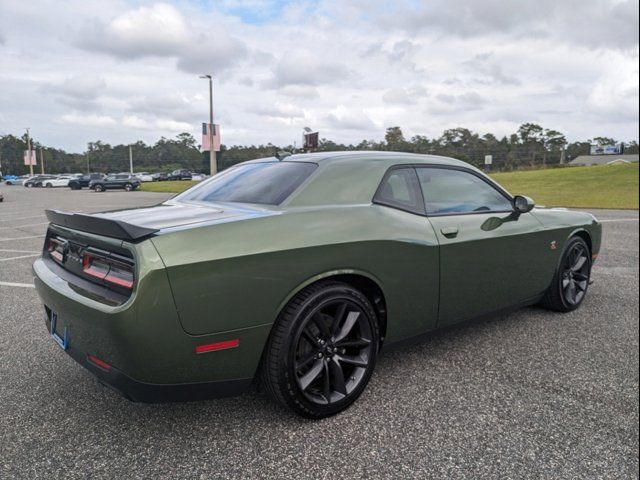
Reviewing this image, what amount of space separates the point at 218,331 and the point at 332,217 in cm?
83

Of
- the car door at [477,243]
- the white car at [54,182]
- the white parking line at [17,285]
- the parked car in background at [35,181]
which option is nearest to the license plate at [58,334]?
the car door at [477,243]

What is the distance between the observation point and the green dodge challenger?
192cm

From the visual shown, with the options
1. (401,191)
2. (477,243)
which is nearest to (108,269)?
(401,191)

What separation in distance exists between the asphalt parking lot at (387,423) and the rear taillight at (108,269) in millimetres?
779

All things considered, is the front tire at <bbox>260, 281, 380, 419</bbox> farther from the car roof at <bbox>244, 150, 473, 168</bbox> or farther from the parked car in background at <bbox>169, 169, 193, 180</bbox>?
the parked car in background at <bbox>169, 169, 193, 180</bbox>

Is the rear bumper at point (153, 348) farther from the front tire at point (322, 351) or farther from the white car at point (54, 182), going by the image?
the white car at point (54, 182)

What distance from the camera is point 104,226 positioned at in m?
2.05

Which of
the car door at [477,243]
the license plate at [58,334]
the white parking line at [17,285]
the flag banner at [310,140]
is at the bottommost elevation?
the white parking line at [17,285]

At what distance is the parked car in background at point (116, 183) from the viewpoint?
35250mm

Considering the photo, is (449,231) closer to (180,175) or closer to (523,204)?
(523,204)

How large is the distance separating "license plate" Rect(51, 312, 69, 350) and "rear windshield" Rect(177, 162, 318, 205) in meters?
1.08

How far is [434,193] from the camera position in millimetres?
2988

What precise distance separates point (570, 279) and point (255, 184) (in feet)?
9.76

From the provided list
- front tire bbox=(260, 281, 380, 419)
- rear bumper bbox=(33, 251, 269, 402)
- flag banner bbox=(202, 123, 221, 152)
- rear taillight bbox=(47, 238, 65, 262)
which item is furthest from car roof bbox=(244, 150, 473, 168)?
flag banner bbox=(202, 123, 221, 152)
